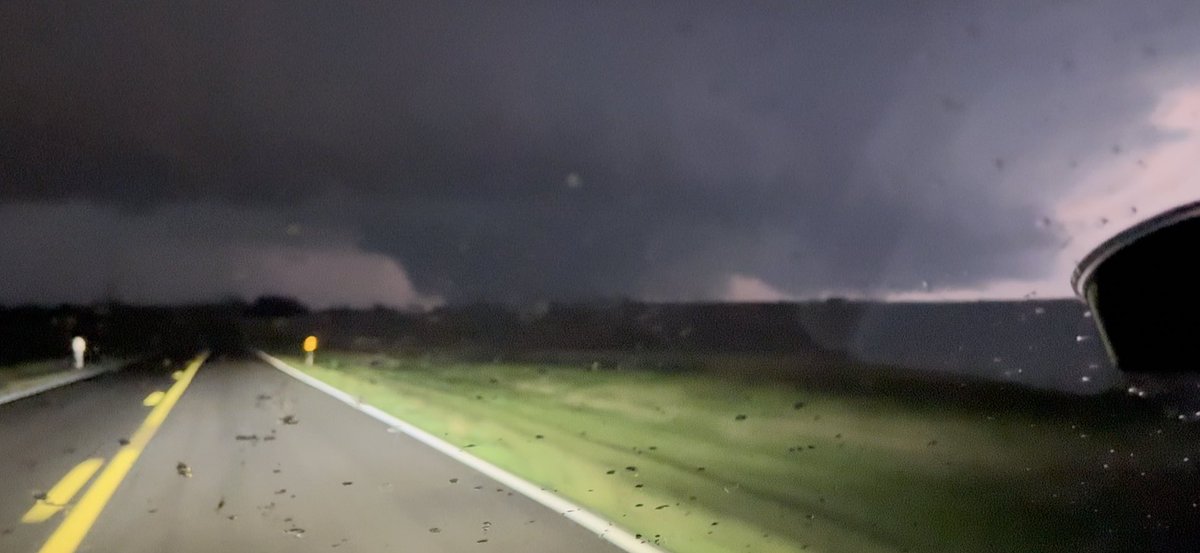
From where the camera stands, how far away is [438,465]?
A: 11.0 meters

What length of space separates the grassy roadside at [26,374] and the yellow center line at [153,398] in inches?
164

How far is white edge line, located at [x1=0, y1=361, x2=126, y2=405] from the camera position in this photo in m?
22.0

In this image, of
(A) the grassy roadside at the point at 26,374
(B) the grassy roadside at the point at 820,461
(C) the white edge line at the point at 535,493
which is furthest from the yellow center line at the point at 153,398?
(C) the white edge line at the point at 535,493

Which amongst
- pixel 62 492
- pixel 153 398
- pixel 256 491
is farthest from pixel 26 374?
pixel 256 491

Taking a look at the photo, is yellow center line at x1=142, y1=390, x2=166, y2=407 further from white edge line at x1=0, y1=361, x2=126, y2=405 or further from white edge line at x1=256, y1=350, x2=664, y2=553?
white edge line at x1=256, y1=350, x2=664, y2=553

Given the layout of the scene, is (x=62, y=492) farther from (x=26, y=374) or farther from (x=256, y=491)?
(x=26, y=374)

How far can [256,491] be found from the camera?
9.34m

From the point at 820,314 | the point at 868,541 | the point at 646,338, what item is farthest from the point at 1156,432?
the point at 646,338

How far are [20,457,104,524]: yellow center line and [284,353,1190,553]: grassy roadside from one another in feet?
13.9

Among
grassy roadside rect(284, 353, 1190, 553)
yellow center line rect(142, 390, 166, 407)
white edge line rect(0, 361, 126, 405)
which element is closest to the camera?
grassy roadside rect(284, 353, 1190, 553)

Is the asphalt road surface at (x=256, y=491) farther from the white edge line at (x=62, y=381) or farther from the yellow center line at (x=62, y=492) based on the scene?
the white edge line at (x=62, y=381)

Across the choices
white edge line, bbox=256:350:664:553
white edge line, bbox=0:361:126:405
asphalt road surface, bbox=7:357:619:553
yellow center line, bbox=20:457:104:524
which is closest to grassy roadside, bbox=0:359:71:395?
white edge line, bbox=0:361:126:405

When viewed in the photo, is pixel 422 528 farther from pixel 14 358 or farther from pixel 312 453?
pixel 14 358

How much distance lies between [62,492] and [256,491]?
1803mm
